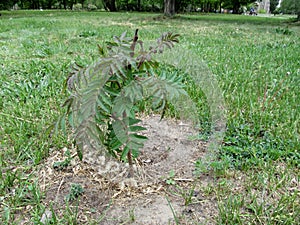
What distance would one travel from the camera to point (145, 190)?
160 cm

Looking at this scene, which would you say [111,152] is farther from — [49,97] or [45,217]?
[49,97]

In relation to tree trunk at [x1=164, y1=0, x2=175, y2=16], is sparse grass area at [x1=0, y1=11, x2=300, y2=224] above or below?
below

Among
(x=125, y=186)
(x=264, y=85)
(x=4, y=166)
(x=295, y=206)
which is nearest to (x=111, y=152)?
(x=125, y=186)

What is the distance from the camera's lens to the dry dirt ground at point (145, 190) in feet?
4.68

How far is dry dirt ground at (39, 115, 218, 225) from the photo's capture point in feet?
4.68

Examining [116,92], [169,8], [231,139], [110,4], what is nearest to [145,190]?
[116,92]

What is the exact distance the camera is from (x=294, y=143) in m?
1.97

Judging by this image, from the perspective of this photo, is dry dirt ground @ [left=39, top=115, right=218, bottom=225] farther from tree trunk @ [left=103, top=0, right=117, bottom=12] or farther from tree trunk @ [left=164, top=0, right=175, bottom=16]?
tree trunk @ [left=103, top=0, right=117, bottom=12]

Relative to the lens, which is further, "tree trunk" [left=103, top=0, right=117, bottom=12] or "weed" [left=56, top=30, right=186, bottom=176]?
"tree trunk" [left=103, top=0, right=117, bottom=12]

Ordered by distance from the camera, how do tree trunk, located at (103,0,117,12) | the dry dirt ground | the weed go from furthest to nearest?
1. tree trunk, located at (103,0,117,12)
2. the dry dirt ground
3. the weed

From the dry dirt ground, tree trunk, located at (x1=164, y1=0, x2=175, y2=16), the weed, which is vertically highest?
tree trunk, located at (x1=164, y1=0, x2=175, y2=16)

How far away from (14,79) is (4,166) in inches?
73.2

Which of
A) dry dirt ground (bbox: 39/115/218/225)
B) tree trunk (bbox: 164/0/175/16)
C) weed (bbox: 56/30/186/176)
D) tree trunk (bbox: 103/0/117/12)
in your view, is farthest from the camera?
tree trunk (bbox: 103/0/117/12)

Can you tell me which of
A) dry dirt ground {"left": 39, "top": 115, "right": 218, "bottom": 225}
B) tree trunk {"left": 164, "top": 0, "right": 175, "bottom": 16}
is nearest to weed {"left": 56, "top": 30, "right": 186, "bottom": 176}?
dry dirt ground {"left": 39, "top": 115, "right": 218, "bottom": 225}
